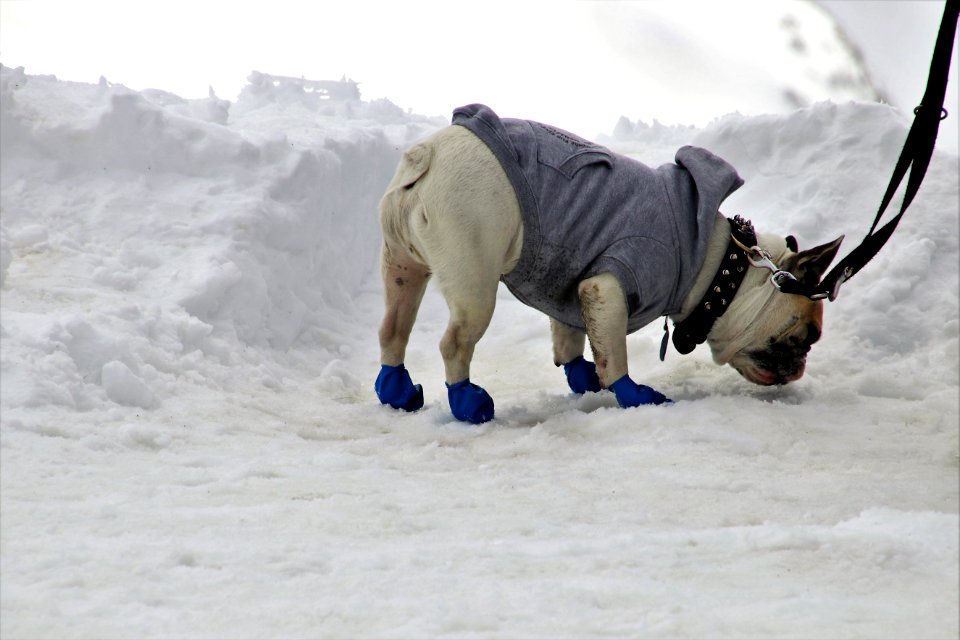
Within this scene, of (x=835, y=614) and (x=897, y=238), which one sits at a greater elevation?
(x=897, y=238)

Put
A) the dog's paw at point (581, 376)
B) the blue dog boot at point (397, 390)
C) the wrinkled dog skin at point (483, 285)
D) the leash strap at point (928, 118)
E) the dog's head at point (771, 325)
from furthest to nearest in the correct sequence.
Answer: the dog's paw at point (581, 376) → the blue dog boot at point (397, 390) → the dog's head at point (771, 325) → the wrinkled dog skin at point (483, 285) → the leash strap at point (928, 118)

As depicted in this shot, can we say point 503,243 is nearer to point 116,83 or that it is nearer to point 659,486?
point 659,486

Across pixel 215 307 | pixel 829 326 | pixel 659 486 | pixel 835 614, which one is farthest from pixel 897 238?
pixel 835 614

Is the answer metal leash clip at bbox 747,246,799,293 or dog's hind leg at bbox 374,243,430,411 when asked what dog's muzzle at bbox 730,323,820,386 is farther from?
dog's hind leg at bbox 374,243,430,411

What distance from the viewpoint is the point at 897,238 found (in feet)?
16.7

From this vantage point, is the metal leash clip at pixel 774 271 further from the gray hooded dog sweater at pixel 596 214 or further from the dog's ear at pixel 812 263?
the gray hooded dog sweater at pixel 596 214

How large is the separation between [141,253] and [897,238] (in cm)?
384

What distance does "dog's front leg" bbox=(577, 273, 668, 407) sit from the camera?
150 inches

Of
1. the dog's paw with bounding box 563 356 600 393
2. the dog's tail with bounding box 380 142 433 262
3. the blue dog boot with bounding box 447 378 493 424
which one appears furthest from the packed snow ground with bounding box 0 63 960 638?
the dog's tail with bounding box 380 142 433 262

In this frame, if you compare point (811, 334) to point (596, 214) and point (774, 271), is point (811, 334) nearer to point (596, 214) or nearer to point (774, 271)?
point (774, 271)

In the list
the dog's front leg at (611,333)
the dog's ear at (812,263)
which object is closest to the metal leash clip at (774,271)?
the dog's ear at (812,263)

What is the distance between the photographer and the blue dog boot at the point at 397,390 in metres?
4.16

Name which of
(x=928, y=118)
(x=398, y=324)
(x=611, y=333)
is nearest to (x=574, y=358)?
(x=611, y=333)

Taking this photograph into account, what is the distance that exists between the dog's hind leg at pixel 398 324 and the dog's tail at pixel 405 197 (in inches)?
7.1
